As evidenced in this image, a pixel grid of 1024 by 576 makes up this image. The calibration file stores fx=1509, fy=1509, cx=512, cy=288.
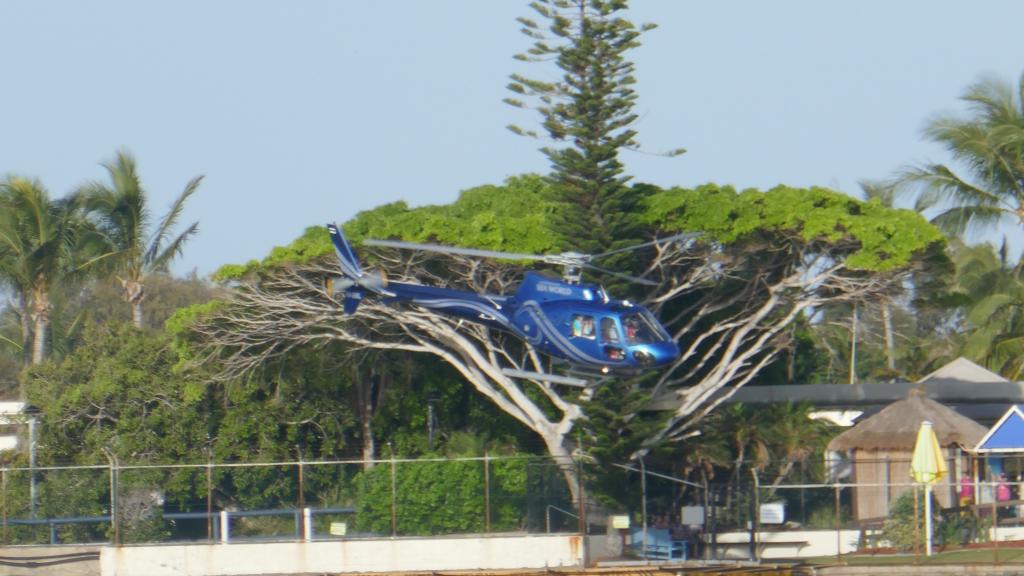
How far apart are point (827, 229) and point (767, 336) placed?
124 inches

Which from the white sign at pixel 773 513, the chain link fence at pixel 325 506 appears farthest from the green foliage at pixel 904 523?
the chain link fence at pixel 325 506

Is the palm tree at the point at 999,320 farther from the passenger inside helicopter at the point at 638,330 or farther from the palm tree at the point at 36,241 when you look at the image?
the palm tree at the point at 36,241

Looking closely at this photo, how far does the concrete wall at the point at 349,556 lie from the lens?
86.2ft

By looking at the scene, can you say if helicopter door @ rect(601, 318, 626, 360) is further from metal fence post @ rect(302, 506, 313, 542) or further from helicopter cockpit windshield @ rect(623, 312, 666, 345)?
metal fence post @ rect(302, 506, 313, 542)

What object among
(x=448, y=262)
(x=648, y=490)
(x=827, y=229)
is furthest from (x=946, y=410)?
(x=448, y=262)

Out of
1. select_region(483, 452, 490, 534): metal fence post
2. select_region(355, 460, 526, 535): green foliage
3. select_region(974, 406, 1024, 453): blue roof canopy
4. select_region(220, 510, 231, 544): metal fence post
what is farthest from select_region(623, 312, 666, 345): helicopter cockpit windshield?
select_region(220, 510, 231, 544): metal fence post

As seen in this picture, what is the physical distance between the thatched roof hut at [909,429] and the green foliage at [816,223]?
8.80ft

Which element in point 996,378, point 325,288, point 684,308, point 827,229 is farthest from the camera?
point 996,378

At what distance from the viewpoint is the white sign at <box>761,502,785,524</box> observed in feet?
88.4

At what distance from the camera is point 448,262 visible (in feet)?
97.1

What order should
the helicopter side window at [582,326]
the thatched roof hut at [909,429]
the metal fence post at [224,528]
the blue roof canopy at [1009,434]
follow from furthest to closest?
the thatched roof hut at [909,429]
the metal fence post at [224,528]
the blue roof canopy at [1009,434]
the helicopter side window at [582,326]

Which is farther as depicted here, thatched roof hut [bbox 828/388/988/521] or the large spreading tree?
the large spreading tree

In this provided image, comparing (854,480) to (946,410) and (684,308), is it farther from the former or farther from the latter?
(684,308)

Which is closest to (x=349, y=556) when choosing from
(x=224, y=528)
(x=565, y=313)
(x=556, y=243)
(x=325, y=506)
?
(x=224, y=528)
